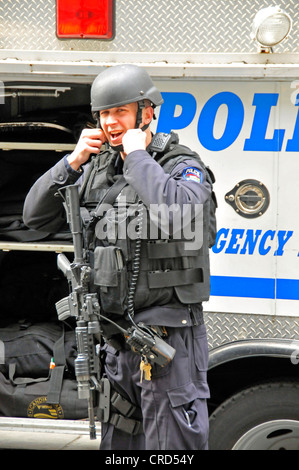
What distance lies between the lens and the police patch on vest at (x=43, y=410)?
3.58 meters

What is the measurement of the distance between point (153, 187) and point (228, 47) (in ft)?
3.54

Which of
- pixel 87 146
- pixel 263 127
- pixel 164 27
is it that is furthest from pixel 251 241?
pixel 164 27

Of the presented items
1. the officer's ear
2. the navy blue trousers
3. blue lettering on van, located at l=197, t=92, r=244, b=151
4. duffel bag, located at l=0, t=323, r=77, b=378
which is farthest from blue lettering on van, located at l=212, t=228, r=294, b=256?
duffel bag, located at l=0, t=323, r=77, b=378

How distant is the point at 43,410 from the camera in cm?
360

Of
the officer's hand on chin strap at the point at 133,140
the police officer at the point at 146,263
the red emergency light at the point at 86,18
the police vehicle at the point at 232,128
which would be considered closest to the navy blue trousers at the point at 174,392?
the police officer at the point at 146,263

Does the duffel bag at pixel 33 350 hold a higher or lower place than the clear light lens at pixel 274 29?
lower

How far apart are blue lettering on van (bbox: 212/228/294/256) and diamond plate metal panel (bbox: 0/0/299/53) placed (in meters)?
0.87

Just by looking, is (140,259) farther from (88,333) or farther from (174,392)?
(174,392)

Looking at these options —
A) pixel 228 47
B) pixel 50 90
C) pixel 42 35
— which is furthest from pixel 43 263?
pixel 228 47

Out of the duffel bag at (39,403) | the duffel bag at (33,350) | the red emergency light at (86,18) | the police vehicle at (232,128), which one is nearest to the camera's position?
the police vehicle at (232,128)

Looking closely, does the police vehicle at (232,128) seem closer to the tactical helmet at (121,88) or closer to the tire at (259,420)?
the tire at (259,420)

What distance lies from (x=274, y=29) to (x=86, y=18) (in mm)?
936

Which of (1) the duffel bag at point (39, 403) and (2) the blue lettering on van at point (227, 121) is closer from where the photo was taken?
(2) the blue lettering on van at point (227, 121)

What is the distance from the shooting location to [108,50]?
3.35m
